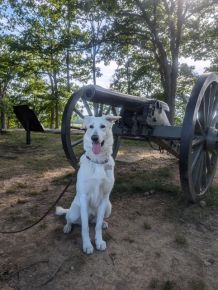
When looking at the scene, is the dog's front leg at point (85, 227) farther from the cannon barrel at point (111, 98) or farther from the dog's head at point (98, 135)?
the cannon barrel at point (111, 98)

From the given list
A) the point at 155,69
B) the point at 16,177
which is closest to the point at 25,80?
the point at 155,69

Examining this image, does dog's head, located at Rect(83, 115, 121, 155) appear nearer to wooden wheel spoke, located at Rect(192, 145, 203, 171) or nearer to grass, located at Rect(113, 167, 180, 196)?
wooden wheel spoke, located at Rect(192, 145, 203, 171)

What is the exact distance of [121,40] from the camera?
45.5 ft

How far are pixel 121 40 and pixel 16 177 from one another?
10.1m

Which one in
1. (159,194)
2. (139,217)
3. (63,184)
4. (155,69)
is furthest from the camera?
(155,69)

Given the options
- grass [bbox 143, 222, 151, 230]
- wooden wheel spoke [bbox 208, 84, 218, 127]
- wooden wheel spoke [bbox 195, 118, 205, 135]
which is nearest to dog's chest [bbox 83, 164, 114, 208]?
grass [bbox 143, 222, 151, 230]

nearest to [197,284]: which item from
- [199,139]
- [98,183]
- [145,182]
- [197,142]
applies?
[98,183]

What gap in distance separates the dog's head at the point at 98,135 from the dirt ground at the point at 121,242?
0.93 meters

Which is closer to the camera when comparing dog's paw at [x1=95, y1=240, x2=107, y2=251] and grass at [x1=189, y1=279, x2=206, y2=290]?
grass at [x1=189, y1=279, x2=206, y2=290]

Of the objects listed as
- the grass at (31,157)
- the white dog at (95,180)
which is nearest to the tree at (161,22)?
the grass at (31,157)

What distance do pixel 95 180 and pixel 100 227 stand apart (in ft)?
1.59

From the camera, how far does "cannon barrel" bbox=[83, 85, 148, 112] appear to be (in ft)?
12.7

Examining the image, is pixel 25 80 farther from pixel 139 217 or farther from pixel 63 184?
pixel 139 217

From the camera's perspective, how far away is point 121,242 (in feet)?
10.4
